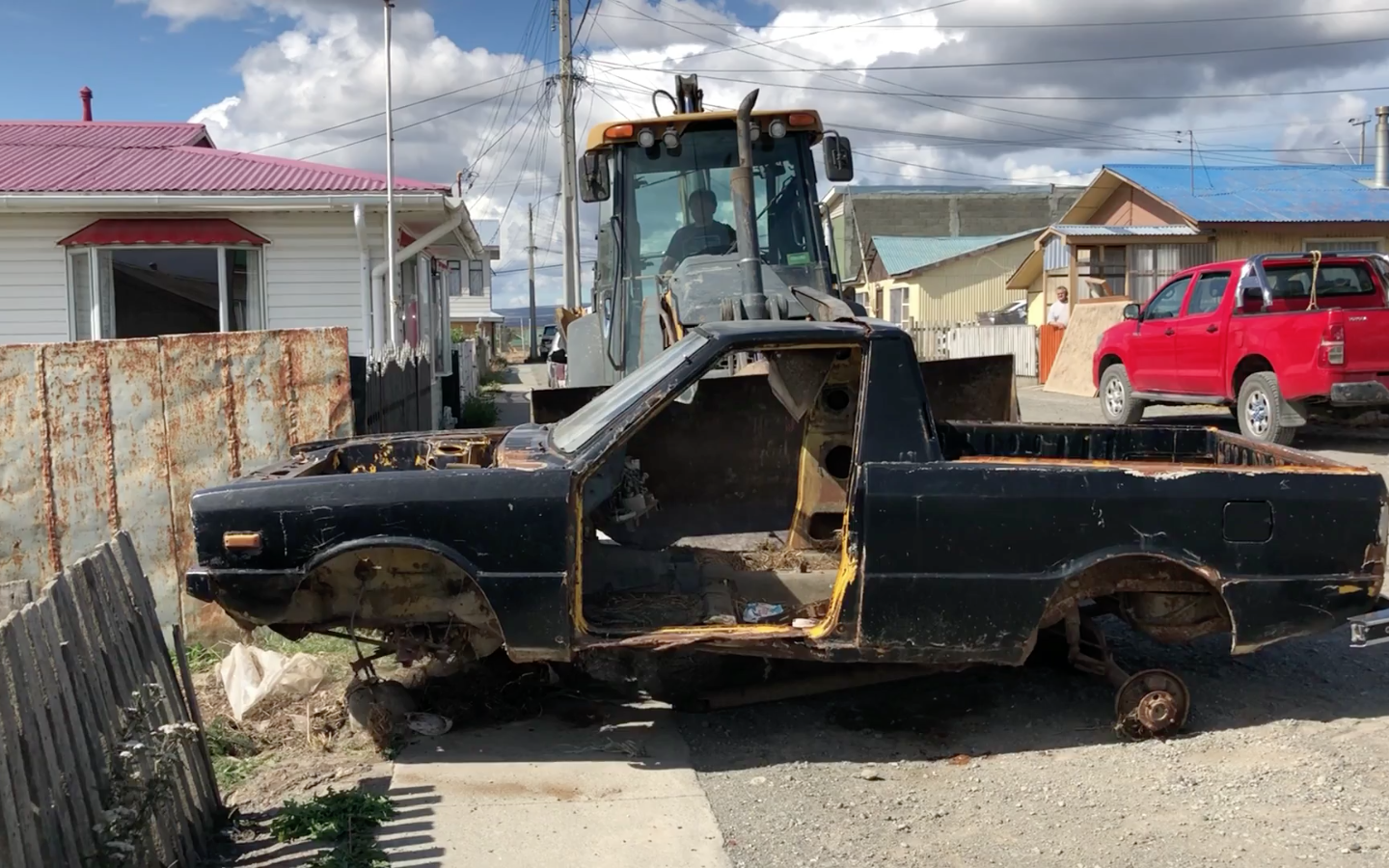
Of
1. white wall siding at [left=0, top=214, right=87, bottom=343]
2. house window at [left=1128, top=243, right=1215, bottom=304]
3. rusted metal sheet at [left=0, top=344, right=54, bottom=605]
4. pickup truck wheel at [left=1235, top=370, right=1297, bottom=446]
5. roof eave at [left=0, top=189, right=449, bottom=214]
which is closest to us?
rusted metal sheet at [left=0, top=344, right=54, bottom=605]

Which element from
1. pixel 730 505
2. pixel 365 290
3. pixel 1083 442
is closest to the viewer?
pixel 1083 442

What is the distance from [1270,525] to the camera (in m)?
4.58

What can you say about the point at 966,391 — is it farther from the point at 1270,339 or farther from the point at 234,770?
the point at 1270,339

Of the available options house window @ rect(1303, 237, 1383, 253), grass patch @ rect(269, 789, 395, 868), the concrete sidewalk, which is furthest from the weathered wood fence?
house window @ rect(1303, 237, 1383, 253)

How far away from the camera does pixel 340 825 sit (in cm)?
399

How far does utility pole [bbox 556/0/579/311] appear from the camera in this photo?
25.7m

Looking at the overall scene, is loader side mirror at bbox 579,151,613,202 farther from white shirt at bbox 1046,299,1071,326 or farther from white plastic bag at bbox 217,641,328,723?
white shirt at bbox 1046,299,1071,326

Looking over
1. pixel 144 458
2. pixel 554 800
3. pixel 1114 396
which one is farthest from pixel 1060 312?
pixel 554 800

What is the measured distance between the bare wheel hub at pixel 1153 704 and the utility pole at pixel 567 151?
21.7 meters

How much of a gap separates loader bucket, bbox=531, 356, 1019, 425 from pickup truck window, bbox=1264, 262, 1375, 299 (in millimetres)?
6684

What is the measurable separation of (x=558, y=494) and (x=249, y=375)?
119 inches

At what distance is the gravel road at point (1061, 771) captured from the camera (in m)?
3.93

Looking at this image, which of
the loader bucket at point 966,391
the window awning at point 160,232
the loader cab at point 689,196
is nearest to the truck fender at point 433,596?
the loader bucket at point 966,391

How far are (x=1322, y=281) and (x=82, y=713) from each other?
12.6 metres
